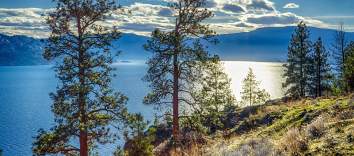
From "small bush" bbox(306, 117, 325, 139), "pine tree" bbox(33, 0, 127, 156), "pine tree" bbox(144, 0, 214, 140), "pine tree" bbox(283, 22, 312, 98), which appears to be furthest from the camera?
"pine tree" bbox(283, 22, 312, 98)

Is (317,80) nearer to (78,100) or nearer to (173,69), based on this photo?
(173,69)

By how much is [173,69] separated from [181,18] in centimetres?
Answer: 363

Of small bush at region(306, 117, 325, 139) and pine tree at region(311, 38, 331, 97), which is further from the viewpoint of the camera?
pine tree at region(311, 38, 331, 97)

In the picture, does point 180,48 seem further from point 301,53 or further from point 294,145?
point 301,53

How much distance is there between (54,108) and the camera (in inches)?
915

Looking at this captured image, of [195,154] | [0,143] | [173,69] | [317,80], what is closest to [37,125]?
[0,143]

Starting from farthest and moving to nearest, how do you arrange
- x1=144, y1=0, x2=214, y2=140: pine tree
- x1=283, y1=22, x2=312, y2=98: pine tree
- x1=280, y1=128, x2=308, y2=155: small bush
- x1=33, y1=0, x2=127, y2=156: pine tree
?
x1=283, y1=22, x2=312, y2=98: pine tree → x1=144, y1=0, x2=214, y2=140: pine tree → x1=33, y1=0, x2=127, y2=156: pine tree → x1=280, y1=128, x2=308, y2=155: small bush

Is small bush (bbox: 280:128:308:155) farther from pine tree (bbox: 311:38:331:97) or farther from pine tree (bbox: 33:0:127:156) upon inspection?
pine tree (bbox: 311:38:331:97)

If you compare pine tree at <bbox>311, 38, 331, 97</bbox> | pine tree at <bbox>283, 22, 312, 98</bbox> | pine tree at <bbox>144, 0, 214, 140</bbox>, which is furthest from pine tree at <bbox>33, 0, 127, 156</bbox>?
pine tree at <bbox>311, 38, 331, 97</bbox>

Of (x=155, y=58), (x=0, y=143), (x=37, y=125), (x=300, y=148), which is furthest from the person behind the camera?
(x=37, y=125)

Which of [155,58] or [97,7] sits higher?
[97,7]

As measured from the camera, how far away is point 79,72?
74.6 ft

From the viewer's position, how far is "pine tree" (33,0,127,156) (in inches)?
891

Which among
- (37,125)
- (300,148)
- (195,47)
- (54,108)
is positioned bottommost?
(37,125)
